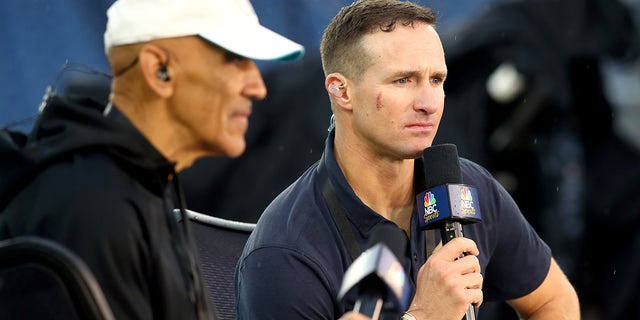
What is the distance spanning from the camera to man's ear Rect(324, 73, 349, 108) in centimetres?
360

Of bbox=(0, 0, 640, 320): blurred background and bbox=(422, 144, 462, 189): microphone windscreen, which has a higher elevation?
bbox=(422, 144, 462, 189): microphone windscreen

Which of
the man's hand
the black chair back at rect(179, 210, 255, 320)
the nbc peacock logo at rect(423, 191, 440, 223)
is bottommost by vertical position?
the black chair back at rect(179, 210, 255, 320)

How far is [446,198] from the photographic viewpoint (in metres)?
3.11

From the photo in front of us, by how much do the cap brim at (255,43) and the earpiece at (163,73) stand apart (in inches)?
3.4

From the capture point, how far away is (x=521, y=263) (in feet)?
12.2

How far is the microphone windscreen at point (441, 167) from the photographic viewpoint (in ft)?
10.5

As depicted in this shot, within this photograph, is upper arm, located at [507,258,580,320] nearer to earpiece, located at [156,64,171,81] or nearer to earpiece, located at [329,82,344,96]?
earpiece, located at [329,82,344,96]

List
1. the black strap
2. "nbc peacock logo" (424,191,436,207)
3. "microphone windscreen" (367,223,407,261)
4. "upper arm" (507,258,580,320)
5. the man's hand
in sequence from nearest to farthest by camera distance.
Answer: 1. "microphone windscreen" (367,223,407,261)
2. the man's hand
3. "nbc peacock logo" (424,191,436,207)
4. the black strap
5. "upper arm" (507,258,580,320)

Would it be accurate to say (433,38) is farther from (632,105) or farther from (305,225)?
(632,105)

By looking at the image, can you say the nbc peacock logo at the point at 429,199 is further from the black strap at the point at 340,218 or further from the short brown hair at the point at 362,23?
the short brown hair at the point at 362,23

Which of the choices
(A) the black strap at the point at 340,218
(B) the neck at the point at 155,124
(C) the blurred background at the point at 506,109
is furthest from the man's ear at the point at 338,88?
(C) the blurred background at the point at 506,109

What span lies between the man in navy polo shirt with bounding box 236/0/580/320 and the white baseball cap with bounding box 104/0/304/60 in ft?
3.11

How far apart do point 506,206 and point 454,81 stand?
1.59 meters

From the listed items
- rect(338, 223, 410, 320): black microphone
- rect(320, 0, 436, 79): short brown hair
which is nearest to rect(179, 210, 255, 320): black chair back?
rect(320, 0, 436, 79): short brown hair
